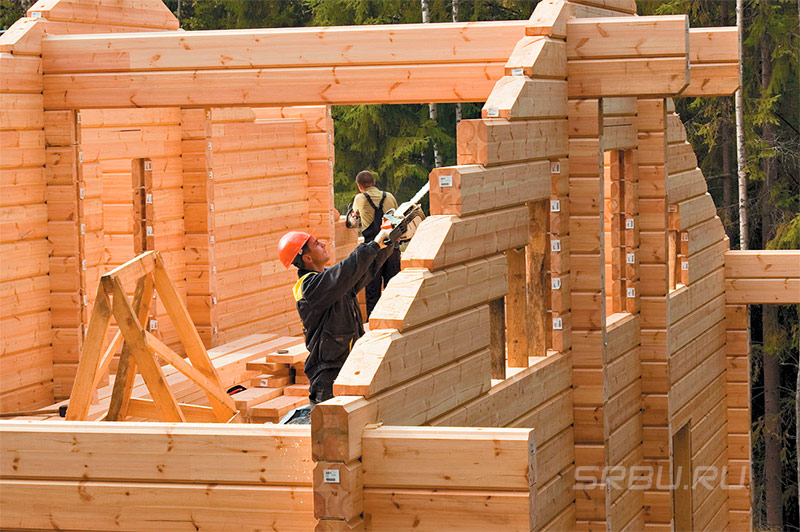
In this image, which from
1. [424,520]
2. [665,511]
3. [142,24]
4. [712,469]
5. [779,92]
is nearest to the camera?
[424,520]

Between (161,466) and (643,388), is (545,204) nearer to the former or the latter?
(643,388)

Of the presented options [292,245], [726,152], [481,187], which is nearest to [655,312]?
[481,187]

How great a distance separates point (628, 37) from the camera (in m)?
10.1

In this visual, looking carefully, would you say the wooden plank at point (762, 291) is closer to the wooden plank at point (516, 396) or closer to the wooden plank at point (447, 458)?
the wooden plank at point (516, 396)

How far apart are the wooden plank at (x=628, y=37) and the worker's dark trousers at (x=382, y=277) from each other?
183 inches

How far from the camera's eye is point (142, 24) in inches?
539

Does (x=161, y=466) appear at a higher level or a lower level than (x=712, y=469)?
higher

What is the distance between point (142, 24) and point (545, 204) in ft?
18.5

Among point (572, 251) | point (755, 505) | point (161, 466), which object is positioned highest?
point (572, 251)

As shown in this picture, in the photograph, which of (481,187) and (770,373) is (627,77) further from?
(770,373)

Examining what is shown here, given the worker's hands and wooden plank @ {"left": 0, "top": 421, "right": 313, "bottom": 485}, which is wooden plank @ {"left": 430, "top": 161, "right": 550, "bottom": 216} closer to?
the worker's hands

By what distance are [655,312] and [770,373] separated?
1522cm

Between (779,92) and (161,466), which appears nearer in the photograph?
(161,466)

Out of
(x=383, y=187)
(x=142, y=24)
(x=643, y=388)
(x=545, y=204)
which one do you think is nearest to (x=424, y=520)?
(x=545, y=204)
